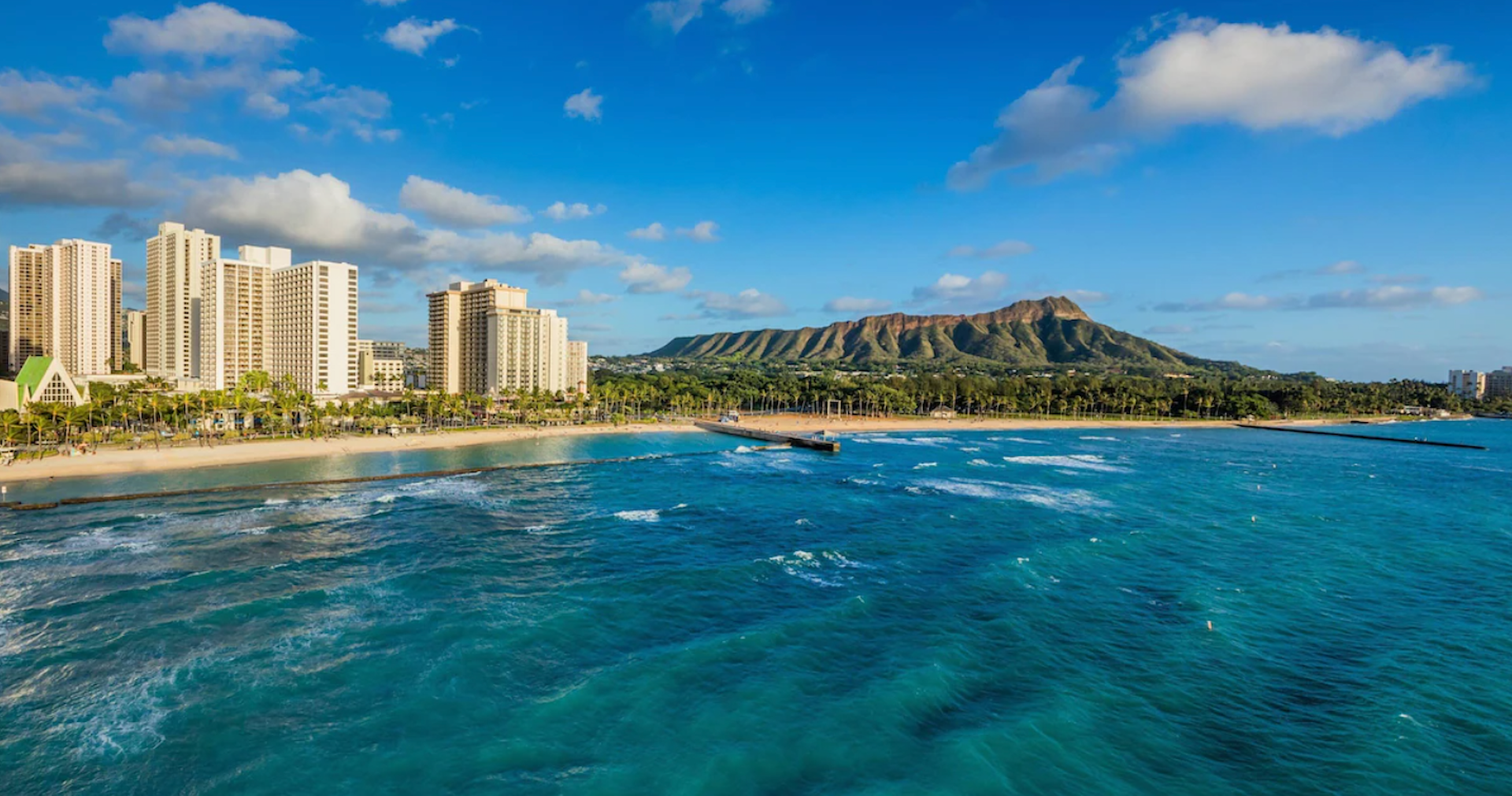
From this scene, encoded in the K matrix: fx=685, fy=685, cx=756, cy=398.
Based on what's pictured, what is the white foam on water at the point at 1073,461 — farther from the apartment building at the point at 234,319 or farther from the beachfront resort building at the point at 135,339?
the beachfront resort building at the point at 135,339

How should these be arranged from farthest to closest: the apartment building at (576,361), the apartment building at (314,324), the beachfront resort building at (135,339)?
the apartment building at (576,361)
the beachfront resort building at (135,339)
the apartment building at (314,324)

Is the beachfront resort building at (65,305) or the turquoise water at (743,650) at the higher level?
the beachfront resort building at (65,305)

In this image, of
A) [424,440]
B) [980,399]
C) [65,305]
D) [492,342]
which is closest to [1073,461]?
[424,440]

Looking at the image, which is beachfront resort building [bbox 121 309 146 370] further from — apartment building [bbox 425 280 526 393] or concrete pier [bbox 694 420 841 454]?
concrete pier [bbox 694 420 841 454]

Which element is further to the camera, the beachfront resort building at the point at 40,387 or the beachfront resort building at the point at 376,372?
the beachfront resort building at the point at 376,372

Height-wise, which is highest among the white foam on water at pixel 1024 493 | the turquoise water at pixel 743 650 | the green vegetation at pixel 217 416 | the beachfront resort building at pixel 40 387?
the beachfront resort building at pixel 40 387

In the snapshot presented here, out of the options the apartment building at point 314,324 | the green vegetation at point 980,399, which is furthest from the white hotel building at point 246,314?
the green vegetation at point 980,399
